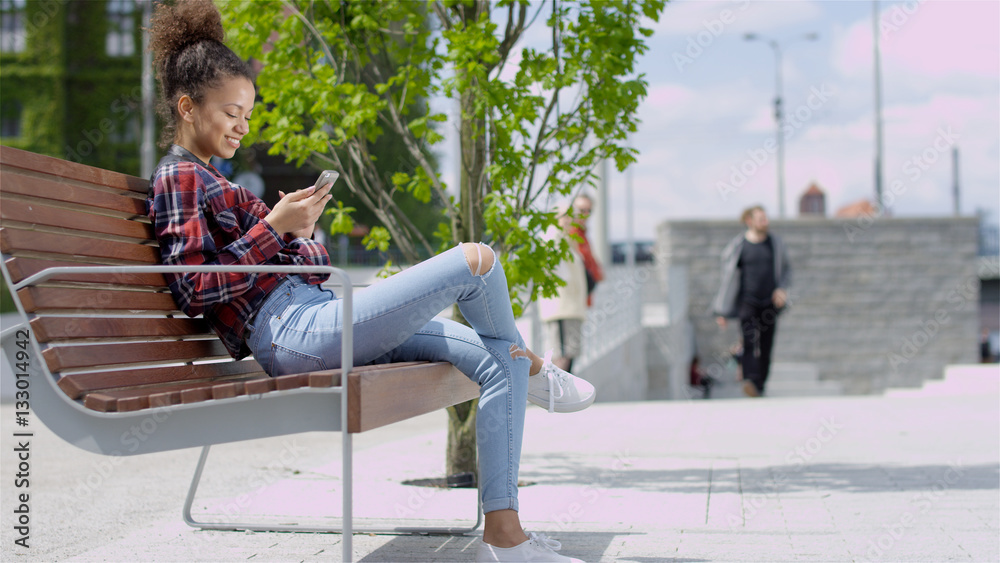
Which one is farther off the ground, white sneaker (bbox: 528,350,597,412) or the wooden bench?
the wooden bench

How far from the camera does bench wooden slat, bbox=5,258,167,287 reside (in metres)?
2.19

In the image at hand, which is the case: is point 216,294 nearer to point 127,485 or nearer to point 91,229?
point 91,229

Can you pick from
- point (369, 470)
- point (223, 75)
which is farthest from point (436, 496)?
point (223, 75)

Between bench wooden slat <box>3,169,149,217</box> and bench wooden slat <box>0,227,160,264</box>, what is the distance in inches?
4.6

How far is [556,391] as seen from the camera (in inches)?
109

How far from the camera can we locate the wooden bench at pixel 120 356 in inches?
82.0

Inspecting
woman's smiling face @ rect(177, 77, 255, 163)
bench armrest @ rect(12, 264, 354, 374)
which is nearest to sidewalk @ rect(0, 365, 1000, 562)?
bench armrest @ rect(12, 264, 354, 374)

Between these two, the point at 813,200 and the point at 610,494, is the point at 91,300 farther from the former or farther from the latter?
the point at 813,200

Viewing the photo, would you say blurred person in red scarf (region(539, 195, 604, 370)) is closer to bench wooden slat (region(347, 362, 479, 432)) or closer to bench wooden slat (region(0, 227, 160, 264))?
bench wooden slat (region(347, 362, 479, 432))

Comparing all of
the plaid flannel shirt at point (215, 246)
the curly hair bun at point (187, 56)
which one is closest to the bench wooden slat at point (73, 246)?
the plaid flannel shirt at point (215, 246)

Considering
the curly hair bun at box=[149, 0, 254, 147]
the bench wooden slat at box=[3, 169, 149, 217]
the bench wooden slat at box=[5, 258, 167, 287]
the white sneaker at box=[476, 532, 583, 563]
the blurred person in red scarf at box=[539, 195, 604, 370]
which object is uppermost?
the curly hair bun at box=[149, 0, 254, 147]

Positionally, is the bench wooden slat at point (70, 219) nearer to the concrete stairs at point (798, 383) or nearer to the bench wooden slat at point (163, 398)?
the bench wooden slat at point (163, 398)

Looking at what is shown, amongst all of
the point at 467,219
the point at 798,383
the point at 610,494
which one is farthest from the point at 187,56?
the point at 798,383

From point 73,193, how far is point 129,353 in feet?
1.54
